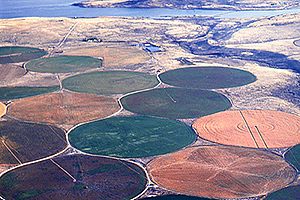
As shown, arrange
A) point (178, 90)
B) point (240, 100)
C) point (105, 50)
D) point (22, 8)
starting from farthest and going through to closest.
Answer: point (22, 8) → point (105, 50) → point (178, 90) → point (240, 100)

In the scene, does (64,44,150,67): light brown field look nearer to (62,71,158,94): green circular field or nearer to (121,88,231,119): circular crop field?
(62,71,158,94): green circular field

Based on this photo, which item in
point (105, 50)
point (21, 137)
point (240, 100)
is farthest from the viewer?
point (105, 50)

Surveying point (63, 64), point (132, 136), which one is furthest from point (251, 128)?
point (63, 64)

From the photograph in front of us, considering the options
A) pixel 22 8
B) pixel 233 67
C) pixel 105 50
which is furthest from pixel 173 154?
pixel 22 8

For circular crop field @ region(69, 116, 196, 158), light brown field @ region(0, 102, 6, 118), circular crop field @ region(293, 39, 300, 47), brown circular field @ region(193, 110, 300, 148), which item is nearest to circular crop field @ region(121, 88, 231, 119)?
brown circular field @ region(193, 110, 300, 148)

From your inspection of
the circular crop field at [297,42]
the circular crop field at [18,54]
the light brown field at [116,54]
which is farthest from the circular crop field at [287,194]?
the circular crop field at [297,42]

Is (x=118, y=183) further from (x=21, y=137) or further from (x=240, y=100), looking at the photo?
(x=240, y=100)
